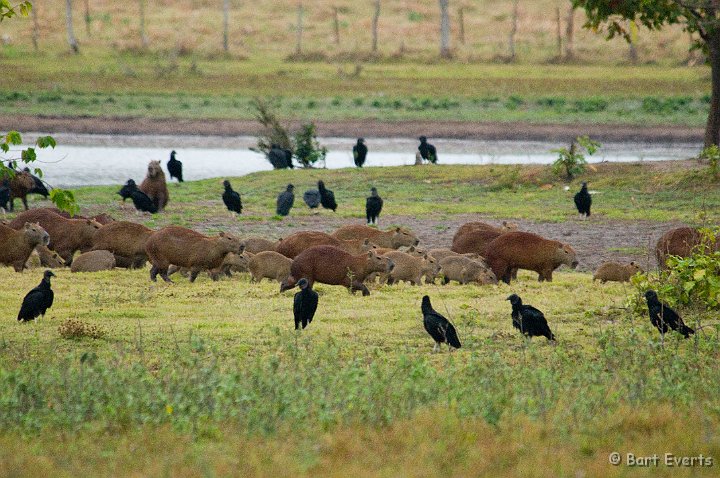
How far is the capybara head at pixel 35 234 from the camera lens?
47.4 feet

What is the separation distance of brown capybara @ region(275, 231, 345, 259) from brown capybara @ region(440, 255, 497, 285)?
1421mm

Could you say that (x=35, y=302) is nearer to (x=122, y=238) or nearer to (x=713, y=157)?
(x=122, y=238)

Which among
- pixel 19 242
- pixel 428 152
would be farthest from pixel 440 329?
pixel 428 152

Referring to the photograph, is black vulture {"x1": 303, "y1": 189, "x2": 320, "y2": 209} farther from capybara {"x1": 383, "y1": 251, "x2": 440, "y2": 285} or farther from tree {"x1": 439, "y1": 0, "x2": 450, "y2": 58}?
tree {"x1": 439, "y1": 0, "x2": 450, "y2": 58}

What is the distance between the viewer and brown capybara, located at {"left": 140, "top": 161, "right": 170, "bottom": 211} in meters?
A: 20.5

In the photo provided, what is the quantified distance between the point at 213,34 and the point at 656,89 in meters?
28.2

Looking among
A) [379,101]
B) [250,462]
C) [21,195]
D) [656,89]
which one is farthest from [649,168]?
[656,89]

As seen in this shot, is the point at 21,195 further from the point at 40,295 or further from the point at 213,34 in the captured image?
the point at 213,34

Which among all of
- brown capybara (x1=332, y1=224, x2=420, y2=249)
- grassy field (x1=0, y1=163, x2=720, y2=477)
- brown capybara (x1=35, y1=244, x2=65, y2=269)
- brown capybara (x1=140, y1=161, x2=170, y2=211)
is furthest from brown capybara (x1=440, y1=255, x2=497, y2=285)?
brown capybara (x1=140, y1=161, x2=170, y2=211)

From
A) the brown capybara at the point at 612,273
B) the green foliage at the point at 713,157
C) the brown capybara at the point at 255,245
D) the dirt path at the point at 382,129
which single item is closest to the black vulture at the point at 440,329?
the brown capybara at the point at 612,273

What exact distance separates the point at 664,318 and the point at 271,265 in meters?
5.40

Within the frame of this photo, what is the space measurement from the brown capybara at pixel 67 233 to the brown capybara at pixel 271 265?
2.68 m

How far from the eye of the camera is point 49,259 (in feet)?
51.0

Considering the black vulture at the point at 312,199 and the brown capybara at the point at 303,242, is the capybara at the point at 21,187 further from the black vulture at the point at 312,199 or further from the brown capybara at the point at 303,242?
the brown capybara at the point at 303,242
